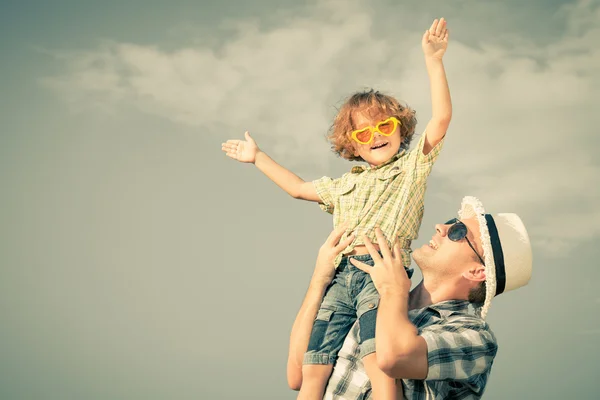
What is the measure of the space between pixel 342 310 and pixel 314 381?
2.32 feet

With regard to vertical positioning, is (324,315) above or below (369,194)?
below

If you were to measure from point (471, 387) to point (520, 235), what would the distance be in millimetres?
1580

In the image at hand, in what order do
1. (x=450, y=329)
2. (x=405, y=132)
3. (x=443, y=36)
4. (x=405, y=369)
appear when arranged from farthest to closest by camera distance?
(x=405, y=132) < (x=443, y=36) < (x=450, y=329) < (x=405, y=369)

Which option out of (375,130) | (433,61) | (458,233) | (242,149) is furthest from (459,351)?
(242,149)

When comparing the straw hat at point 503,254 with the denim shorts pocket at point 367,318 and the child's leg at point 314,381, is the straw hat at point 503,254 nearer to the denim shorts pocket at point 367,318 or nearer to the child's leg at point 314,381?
the denim shorts pocket at point 367,318

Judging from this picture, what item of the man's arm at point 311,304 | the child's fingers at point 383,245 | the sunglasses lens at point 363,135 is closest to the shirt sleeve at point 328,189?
the sunglasses lens at point 363,135

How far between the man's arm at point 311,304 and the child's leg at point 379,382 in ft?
2.60

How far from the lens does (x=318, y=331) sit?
218 inches

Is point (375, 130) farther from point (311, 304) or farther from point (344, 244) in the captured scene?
point (311, 304)

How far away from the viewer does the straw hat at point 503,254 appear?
5.60 m

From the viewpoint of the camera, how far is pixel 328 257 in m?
5.73

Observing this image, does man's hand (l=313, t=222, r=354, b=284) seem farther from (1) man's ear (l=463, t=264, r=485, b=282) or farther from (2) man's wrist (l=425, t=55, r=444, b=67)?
(2) man's wrist (l=425, t=55, r=444, b=67)

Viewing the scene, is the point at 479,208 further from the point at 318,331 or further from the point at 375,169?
the point at 318,331

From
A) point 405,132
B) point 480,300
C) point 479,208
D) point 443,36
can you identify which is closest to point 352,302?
point 480,300
